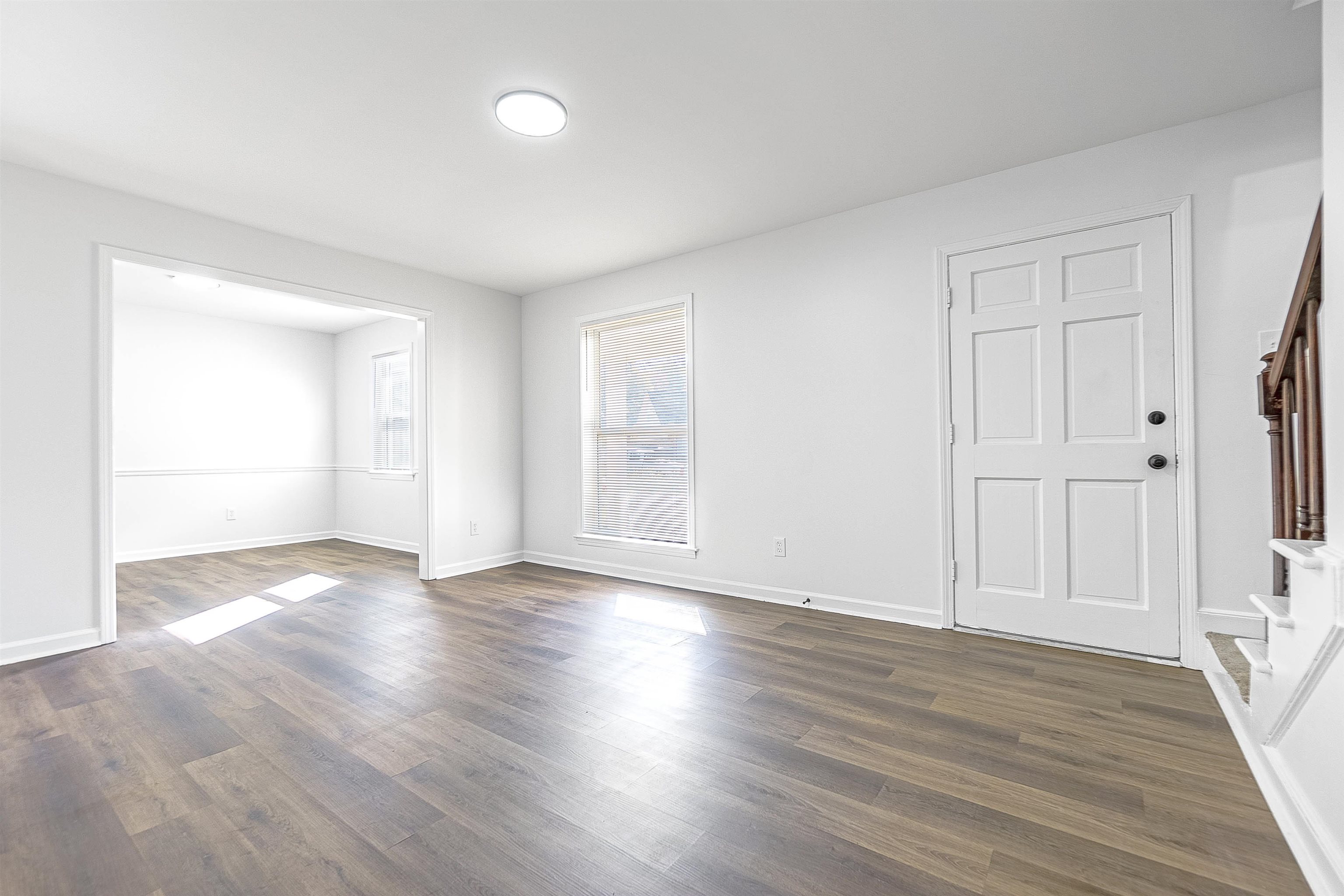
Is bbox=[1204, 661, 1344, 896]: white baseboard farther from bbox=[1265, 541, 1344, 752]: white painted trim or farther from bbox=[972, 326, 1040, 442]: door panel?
bbox=[972, 326, 1040, 442]: door panel

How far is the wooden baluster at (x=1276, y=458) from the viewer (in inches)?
89.6

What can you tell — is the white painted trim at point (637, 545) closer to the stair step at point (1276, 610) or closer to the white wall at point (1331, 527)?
the stair step at point (1276, 610)

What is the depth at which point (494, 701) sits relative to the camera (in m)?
A: 2.48

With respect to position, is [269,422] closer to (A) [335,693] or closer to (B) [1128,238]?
(A) [335,693]

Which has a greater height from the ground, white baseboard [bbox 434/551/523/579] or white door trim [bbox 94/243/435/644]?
white door trim [bbox 94/243/435/644]

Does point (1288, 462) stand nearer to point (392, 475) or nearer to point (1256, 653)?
point (1256, 653)

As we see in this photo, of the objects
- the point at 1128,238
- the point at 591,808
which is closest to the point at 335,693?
the point at 591,808

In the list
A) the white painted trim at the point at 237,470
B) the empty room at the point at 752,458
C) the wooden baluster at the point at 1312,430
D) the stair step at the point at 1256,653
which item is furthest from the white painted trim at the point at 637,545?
the white painted trim at the point at 237,470

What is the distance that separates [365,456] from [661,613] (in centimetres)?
510

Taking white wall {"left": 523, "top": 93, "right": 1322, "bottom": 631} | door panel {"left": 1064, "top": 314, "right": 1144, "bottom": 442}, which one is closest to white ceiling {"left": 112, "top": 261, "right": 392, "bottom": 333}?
white wall {"left": 523, "top": 93, "right": 1322, "bottom": 631}

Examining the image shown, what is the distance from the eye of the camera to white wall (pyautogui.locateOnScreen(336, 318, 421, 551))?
21.8 ft

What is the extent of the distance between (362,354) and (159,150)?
450 cm

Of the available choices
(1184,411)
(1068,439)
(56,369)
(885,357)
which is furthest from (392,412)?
(1184,411)

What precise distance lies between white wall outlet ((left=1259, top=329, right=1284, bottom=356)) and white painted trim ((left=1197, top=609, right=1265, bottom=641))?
3.75 ft
